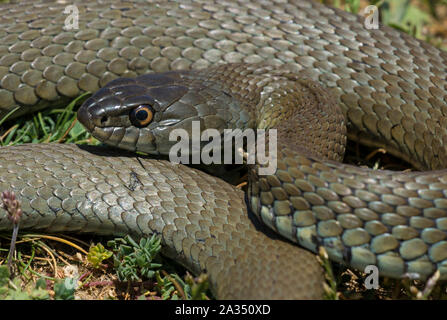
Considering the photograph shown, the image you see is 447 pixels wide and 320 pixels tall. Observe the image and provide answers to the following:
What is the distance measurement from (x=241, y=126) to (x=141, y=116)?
0.79 meters

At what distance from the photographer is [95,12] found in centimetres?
541

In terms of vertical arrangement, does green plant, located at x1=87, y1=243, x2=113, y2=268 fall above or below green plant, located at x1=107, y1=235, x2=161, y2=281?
below

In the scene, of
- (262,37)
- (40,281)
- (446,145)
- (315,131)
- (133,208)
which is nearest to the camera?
(40,281)

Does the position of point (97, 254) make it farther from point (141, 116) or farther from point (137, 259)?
point (141, 116)

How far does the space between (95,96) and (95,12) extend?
4.09ft

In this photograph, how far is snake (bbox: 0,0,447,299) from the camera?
11.8ft

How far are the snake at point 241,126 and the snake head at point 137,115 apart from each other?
0.01 m

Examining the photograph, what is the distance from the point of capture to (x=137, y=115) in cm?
445

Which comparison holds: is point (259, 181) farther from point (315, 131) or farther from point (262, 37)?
point (262, 37)

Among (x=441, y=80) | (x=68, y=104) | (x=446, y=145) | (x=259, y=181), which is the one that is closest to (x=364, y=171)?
(x=259, y=181)

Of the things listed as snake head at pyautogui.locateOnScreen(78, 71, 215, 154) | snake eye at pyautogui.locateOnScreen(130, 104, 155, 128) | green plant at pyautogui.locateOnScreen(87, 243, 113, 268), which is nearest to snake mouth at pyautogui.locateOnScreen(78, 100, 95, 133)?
snake head at pyautogui.locateOnScreen(78, 71, 215, 154)

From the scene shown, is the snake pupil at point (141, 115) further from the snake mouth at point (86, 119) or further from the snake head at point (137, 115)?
the snake mouth at point (86, 119)

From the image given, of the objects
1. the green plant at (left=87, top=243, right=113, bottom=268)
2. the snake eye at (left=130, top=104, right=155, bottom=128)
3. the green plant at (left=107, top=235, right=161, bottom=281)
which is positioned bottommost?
the green plant at (left=87, top=243, right=113, bottom=268)

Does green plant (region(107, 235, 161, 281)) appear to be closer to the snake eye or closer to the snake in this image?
the snake
